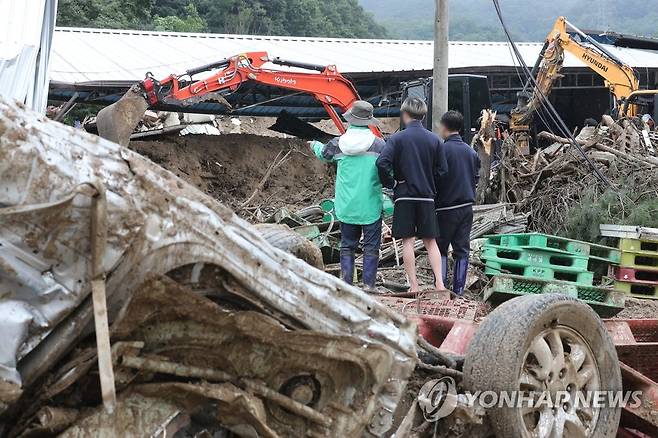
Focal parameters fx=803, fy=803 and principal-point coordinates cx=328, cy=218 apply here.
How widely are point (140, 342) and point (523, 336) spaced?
1.73m

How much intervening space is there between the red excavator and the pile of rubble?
201 cm

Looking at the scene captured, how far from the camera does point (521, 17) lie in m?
155

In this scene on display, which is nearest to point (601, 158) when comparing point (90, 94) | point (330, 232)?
point (330, 232)

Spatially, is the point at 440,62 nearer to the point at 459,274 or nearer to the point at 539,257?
the point at 539,257

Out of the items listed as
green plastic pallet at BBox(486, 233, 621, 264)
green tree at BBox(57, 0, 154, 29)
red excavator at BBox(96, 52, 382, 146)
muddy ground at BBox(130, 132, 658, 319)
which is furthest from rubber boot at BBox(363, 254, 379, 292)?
green tree at BBox(57, 0, 154, 29)

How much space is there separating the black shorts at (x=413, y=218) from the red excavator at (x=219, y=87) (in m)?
4.32

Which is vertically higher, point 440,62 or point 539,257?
point 440,62

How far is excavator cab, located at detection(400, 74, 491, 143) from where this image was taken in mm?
12798

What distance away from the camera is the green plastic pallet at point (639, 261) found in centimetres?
853

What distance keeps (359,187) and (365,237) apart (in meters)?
0.45

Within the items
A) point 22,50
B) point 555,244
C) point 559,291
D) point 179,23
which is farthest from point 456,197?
point 179,23

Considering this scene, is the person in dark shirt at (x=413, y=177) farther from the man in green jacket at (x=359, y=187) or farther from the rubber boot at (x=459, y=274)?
the rubber boot at (x=459, y=274)

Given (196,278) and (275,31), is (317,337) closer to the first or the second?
(196,278)

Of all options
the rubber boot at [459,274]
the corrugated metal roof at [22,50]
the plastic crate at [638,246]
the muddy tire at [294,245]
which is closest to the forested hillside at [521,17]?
the corrugated metal roof at [22,50]
